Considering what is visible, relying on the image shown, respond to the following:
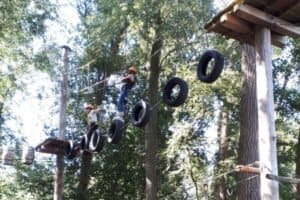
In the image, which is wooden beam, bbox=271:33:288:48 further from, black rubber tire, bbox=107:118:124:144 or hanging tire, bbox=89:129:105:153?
hanging tire, bbox=89:129:105:153

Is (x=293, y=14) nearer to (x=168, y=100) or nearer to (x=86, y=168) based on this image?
(x=168, y=100)

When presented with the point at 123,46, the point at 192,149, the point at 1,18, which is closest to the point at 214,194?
the point at 192,149

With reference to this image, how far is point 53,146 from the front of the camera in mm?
9047

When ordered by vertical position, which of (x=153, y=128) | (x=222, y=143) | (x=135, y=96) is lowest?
(x=222, y=143)

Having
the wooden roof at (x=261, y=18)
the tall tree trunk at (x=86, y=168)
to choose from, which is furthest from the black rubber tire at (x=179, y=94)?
the tall tree trunk at (x=86, y=168)

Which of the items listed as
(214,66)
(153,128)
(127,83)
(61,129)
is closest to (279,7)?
(214,66)

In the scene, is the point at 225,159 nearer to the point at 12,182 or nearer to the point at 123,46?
the point at 123,46

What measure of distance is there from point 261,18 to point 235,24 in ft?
0.93

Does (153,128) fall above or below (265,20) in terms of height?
below

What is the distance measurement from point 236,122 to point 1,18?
23.5 ft

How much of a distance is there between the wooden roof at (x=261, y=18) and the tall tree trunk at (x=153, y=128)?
5632 mm

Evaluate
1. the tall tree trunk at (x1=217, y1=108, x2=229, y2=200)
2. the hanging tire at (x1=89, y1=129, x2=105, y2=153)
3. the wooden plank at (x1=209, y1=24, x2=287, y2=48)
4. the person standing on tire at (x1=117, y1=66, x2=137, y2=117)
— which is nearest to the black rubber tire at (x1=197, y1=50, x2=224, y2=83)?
the wooden plank at (x1=209, y1=24, x2=287, y2=48)

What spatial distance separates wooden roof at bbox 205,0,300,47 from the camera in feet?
13.6

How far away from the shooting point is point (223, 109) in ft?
42.3
